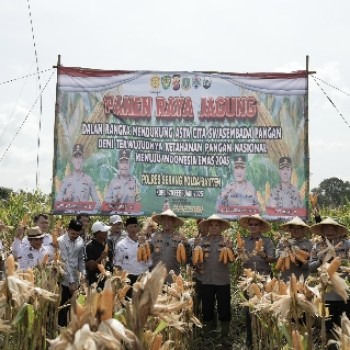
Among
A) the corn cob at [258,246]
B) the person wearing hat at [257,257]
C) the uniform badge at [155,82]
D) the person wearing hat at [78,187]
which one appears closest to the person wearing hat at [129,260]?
the person wearing hat at [257,257]

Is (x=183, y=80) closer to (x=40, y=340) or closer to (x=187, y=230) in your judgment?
(x=187, y=230)

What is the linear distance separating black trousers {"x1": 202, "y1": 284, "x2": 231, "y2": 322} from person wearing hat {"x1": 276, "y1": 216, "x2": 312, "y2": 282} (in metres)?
0.71

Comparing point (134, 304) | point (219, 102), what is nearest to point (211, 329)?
point (219, 102)

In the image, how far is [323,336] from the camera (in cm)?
276

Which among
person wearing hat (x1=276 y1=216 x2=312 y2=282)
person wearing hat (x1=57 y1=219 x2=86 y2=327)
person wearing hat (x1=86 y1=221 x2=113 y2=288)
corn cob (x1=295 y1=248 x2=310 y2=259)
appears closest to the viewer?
corn cob (x1=295 y1=248 x2=310 y2=259)

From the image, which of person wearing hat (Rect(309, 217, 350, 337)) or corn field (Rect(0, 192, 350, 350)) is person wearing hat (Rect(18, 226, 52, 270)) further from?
person wearing hat (Rect(309, 217, 350, 337))

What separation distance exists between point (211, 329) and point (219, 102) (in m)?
3.22

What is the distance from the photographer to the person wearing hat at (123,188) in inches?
305

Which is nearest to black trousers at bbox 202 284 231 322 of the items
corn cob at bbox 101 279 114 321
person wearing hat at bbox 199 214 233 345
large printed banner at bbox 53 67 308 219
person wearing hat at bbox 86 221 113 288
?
person wearing hat at bbox 199 214 233 345

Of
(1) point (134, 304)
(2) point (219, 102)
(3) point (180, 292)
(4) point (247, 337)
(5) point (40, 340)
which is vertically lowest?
(4) point (247, 337)

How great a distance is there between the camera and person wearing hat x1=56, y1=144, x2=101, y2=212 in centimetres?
772

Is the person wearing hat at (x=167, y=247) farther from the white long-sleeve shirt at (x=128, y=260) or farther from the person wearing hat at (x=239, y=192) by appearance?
the person wearing hat at (x=239, y=192)

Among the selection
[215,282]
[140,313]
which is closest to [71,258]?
[215,282]

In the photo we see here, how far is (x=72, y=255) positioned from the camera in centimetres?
589
